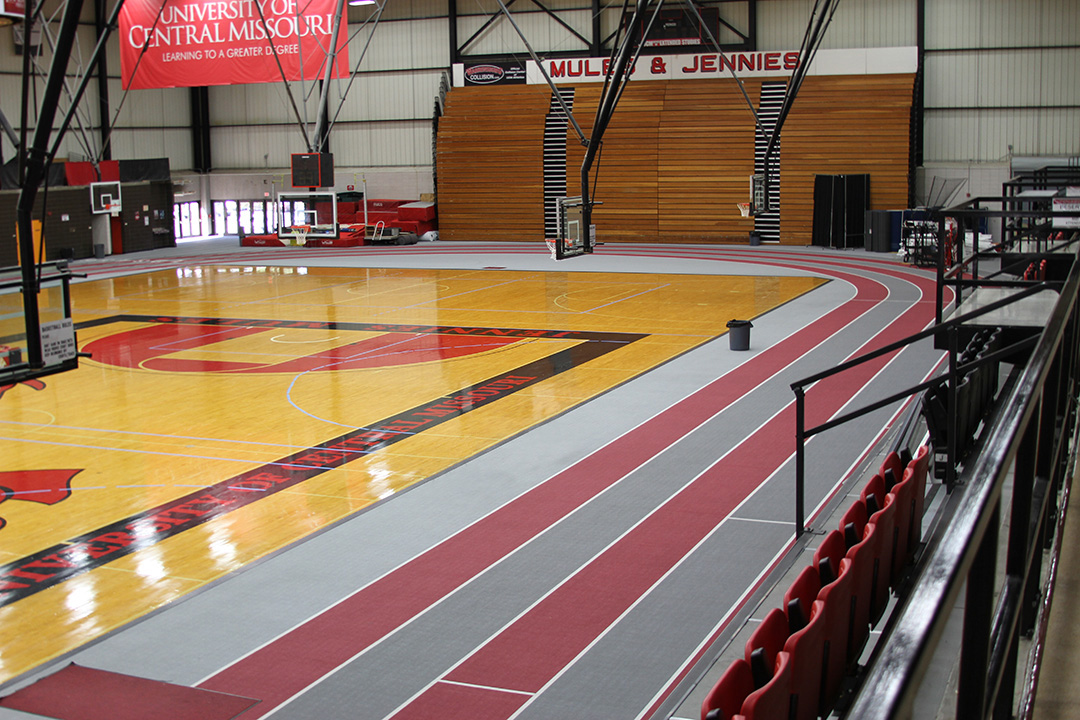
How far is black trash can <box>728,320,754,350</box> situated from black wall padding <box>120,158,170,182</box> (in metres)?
32.9

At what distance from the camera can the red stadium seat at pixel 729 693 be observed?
4.69 m

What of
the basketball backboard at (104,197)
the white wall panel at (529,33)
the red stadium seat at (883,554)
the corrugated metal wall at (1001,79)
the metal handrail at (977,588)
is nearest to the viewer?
the metal handrail at (977,588)

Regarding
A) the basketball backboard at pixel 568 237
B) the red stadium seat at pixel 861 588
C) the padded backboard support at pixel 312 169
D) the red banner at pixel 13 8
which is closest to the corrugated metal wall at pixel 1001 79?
the basketball backboard at pixel 568 237

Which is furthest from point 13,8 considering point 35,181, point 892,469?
point 892,469

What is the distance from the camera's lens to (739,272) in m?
31.4

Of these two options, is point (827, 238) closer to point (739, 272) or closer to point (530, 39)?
point (739, 272)

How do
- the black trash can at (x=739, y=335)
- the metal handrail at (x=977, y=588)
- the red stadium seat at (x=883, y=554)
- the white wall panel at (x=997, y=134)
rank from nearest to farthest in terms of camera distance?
the metal handrail at (x=977, y=588), the red stadium seat at (x=883, y=554), the black trash can at (x=739, y=335), the white wall panel at (x=997, y=134)

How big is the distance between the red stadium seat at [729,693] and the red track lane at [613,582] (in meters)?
2.03

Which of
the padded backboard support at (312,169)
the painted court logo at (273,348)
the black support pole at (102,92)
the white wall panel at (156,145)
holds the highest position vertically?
the black support pole at (102,92)

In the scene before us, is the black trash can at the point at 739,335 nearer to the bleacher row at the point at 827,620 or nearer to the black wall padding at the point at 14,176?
the bleacher row at the point at 827,620

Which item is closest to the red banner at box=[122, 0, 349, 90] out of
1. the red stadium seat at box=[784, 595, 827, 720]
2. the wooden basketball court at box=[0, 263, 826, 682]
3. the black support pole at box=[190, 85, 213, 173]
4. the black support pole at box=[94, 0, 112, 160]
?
the black support pole at box=[94, 0, 112, 160]

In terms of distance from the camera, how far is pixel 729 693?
15.9 ft

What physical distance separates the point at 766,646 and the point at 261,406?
11.6m

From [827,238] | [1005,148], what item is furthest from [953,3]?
[827,238]
